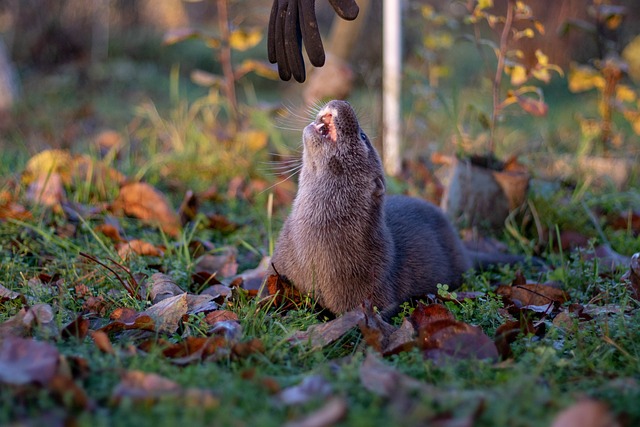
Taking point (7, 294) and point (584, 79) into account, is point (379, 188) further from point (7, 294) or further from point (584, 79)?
point (584, 79)

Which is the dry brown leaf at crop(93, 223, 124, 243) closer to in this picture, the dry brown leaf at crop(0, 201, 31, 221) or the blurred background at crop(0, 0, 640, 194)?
the dry brown leaf at crop(0, 201, 31, 221)

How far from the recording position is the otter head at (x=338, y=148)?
2707 millimetres

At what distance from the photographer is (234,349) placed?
7.20ft

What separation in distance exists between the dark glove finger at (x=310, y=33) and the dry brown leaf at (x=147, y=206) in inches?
59.0

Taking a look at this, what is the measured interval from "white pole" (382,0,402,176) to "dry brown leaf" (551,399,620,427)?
3501 mm

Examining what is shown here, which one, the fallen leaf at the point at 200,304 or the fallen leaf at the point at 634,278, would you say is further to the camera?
the fallen leaf at the point at 634,278

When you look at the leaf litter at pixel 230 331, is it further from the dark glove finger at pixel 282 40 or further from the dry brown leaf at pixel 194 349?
the dark glove finger at pixel 282 40

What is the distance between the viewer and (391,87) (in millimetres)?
5020

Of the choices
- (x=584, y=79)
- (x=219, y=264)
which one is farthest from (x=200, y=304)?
(x=584, y=79)

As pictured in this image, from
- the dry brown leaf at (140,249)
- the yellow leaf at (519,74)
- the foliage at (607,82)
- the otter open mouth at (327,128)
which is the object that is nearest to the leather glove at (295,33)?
the otter open mouth at (327,128)

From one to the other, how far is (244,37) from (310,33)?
233 cm

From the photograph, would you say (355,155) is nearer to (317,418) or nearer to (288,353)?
(288,353)

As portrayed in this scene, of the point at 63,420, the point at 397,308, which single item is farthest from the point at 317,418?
the point at 397,308

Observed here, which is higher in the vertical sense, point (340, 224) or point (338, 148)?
point (338, 148)
